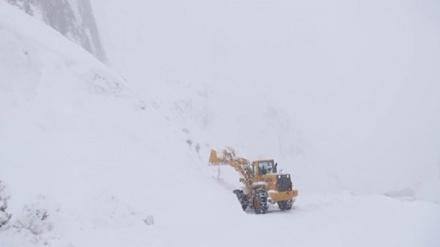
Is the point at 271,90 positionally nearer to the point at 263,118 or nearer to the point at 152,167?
the point at 263,118

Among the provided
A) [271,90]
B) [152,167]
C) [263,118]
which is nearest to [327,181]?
[263,118]

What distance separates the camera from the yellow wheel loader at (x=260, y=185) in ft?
65.0

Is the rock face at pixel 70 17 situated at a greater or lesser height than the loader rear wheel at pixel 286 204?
greater

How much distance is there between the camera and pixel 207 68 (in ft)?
264

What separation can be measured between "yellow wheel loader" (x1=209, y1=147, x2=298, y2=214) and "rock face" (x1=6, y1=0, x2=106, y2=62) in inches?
765

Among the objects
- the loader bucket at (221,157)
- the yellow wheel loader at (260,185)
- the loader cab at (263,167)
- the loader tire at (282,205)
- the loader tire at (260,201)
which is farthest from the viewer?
the loader bucket at (221,157)

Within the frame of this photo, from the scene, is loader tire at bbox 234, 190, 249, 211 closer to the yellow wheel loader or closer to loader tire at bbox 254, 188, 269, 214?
the yellow wheel loader

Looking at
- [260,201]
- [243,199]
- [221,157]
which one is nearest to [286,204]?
[260,201]

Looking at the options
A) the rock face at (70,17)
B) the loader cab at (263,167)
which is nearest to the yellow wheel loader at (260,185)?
the loader cab at (263,167)

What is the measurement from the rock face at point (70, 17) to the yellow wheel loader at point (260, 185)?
19.4 m

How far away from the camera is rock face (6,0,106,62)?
3025cm

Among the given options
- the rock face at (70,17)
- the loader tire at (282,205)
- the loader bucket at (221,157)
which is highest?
the rock face at (70,17)

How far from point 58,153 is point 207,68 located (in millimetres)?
69959

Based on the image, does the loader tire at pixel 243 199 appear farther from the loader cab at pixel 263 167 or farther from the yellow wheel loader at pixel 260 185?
the loader cab at pixel 263 167
